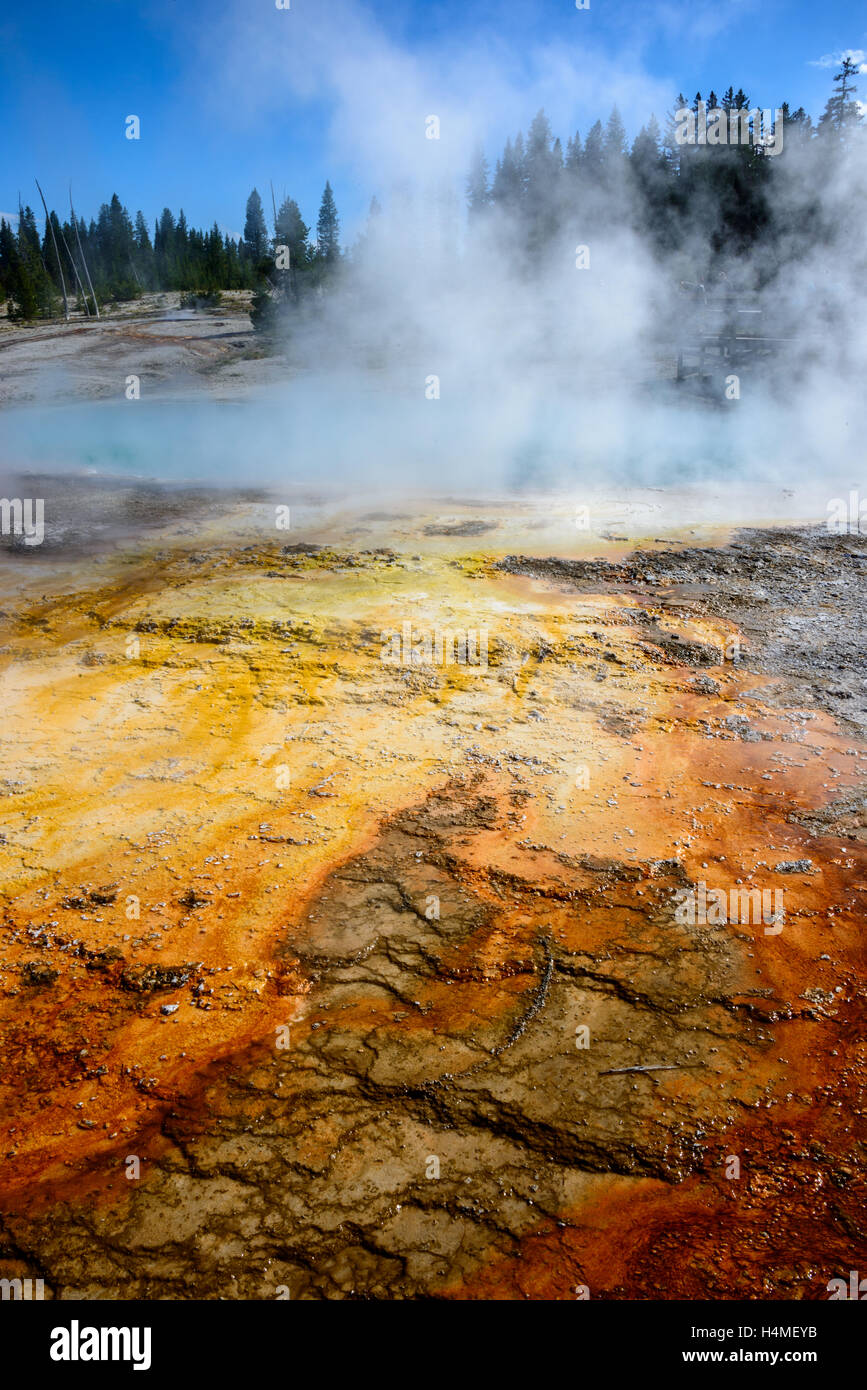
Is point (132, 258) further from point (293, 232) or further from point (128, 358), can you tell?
point (128, 358)

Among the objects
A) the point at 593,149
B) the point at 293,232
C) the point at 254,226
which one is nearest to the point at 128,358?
the point at 293,232

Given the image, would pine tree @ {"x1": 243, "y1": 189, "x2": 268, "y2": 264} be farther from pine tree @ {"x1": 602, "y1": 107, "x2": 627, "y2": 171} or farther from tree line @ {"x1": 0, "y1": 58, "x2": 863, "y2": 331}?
pine tree @ {"x1": 602, "y1": 107, "x2": 627, "y2": 171}

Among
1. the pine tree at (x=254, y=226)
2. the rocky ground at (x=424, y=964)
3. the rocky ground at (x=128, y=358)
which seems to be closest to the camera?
the rocky ground at (x=424, y=964)

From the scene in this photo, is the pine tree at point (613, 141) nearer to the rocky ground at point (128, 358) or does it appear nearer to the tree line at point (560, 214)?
the tree line at point (560, 214)

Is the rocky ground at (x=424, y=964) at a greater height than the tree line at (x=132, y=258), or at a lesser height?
lesser

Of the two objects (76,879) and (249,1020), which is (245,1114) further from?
(76,879)

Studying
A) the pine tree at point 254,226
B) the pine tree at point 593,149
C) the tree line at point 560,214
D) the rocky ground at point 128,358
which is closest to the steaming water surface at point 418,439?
the rocky ground at point 128,358

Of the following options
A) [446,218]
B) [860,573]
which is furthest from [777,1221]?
[446,218]

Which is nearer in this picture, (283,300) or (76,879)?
(76,879)
